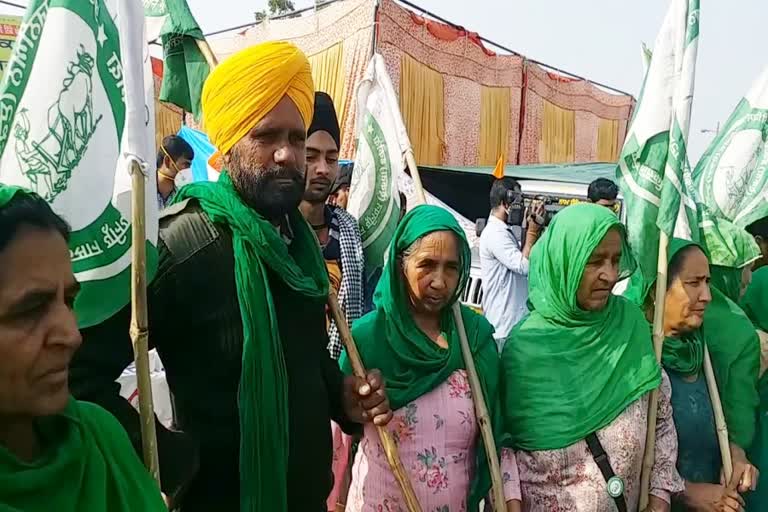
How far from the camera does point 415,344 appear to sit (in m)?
2.40

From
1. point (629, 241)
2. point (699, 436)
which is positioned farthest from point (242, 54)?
point (699, 436)

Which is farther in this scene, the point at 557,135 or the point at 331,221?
the point at 557,135

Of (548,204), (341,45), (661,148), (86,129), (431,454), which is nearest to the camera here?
(86,129)

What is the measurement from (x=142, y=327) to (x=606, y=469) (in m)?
1.65

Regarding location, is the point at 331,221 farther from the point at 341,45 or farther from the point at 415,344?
the point at 341,45

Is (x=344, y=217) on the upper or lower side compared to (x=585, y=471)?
upper

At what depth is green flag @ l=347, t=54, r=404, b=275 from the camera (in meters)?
3.36

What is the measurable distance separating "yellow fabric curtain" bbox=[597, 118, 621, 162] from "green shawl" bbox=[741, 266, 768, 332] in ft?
45.8

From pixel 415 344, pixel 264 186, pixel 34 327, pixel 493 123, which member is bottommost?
pixel 415 344

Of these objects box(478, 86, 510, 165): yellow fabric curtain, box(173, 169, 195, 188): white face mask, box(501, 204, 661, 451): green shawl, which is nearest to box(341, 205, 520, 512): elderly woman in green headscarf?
box(501, 204, 661, 451): green shawl

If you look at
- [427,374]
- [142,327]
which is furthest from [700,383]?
[142,327]

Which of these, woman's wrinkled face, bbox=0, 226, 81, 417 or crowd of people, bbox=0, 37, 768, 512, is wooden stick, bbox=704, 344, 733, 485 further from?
woman's wrinkled face, bbox=0, 226, 81, 417

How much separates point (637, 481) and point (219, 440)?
158cm

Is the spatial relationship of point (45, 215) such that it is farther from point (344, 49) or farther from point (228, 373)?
point (344, 49)
